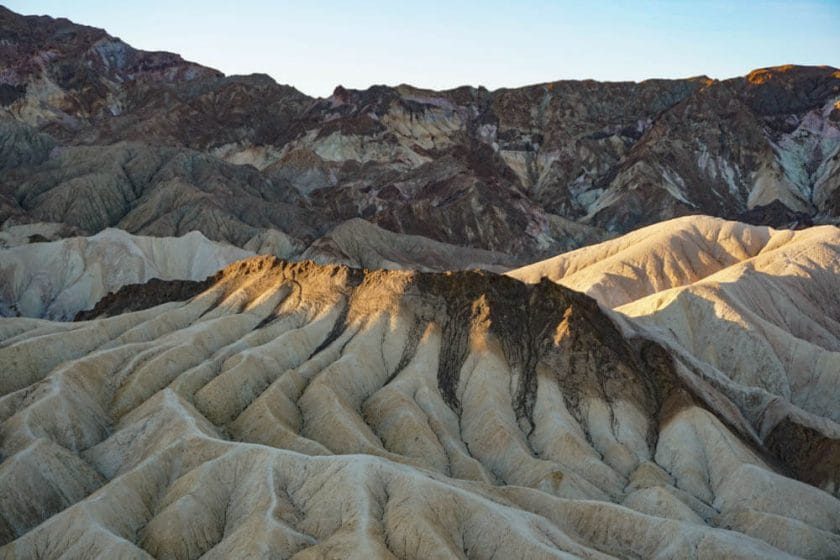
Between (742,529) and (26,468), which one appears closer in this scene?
(26,468)

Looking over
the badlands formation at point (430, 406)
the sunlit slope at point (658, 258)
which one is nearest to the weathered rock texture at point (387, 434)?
the badlands formation at point (430, 406)

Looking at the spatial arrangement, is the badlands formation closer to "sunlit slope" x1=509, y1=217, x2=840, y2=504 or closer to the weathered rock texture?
the weathered rock texture

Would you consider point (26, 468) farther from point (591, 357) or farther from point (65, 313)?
point (65, 313)

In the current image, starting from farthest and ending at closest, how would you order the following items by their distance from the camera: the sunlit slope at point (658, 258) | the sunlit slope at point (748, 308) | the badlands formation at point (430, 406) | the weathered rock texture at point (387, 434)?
the sunlit slope at point (658, 258) < the sunlit slope at point (748, 308) < the badlands formation at point (430, 406) < the weathered rock texture at point (387, 434)

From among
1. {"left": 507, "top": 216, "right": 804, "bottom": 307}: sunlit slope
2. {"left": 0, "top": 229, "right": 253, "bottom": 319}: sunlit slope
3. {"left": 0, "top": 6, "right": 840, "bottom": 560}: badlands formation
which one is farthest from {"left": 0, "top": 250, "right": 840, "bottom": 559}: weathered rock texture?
{"left": 0, "top": 229, "right": 253, "bottom": 319}: sunlit slope

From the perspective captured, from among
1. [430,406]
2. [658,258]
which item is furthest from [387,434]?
[658,258]

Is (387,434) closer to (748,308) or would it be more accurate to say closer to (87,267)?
(748,308)

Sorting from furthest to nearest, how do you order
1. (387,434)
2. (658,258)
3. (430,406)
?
(658,258) → (430,406) → (387,434)

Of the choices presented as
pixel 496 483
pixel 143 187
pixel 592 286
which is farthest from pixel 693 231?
pixel 143 187

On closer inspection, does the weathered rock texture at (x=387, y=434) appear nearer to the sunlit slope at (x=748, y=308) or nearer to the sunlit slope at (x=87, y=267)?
the sunlit slope at (x=748, y=308)
